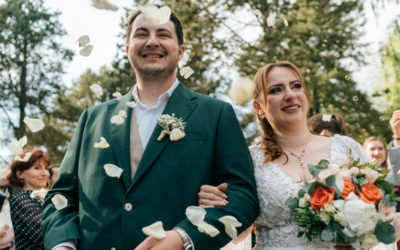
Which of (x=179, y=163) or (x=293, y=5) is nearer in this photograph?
(x=179, y=163)

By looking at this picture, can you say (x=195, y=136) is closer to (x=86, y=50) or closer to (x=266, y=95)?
(x=86, y=50)

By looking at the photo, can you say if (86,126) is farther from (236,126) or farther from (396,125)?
(396,125)

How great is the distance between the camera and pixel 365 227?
9.16 feet

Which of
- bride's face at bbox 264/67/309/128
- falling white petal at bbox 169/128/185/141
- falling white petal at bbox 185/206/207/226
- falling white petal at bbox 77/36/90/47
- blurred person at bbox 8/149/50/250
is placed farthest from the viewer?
blurred person at bbox 8/149/50/250

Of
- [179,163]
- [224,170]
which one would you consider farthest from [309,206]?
[179,163]

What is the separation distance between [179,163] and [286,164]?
1378 mm

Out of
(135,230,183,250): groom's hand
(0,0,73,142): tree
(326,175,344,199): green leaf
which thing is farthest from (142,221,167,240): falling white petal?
(0,0,73,142): tree

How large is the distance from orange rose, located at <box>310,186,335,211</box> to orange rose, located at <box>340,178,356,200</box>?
→ 71mm

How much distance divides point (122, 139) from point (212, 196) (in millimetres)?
676

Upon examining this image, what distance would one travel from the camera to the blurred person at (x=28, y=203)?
4895 mm

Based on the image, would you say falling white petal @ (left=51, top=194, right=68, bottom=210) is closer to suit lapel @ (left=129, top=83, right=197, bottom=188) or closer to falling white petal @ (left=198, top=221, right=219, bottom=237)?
suit lapel @ (left=129, top=83, right=197, bottom=188)

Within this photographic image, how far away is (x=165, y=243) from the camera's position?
2.39 metres

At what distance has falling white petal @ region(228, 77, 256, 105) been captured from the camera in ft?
12.5

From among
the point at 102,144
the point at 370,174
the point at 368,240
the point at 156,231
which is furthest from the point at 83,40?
the point at 368,240
